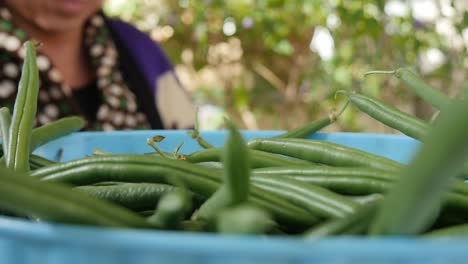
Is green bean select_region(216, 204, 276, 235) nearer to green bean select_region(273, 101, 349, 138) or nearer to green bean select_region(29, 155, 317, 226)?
green bean select_region(29, 155, 317, 226)

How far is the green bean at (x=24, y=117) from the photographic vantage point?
463 millimetres

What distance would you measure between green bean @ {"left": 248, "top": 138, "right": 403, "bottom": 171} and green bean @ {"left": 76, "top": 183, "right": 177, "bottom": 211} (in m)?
0.15

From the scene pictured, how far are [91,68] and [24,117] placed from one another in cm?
93

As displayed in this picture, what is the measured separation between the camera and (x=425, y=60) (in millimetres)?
1897

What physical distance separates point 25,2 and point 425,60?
46.4 inches

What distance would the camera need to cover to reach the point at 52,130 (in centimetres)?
62

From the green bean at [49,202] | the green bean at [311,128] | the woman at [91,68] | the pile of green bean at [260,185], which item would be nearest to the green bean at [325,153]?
the pile of green bean at [260,185]

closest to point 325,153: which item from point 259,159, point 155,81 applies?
point 259,159

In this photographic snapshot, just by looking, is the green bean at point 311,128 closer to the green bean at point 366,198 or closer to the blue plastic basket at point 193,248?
the green bean at point 366,198

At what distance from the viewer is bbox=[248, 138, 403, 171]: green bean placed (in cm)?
44

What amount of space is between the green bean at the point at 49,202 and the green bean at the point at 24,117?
18 cm

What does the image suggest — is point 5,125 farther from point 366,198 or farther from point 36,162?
point 366,198

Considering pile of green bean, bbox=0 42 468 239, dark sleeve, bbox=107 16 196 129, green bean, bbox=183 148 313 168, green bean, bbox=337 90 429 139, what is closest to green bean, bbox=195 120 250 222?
pile of green bean, bbox=0 42 468 239

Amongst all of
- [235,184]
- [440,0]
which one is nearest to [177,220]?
[235,184]
